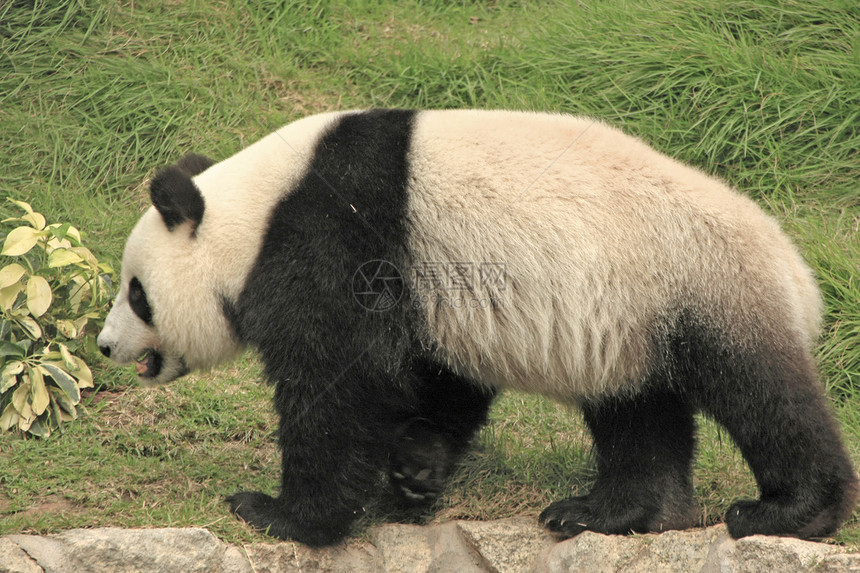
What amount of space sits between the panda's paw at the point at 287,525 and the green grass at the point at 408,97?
27.4 inches

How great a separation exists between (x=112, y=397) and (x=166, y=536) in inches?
63.4

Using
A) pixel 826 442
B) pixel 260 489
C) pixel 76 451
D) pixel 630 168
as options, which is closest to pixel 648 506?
pixel 826 442

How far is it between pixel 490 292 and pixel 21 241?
2407 mm

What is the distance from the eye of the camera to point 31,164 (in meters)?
6.17

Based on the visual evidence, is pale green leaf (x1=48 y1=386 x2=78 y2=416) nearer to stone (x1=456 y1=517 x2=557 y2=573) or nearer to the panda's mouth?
the panda's mouth

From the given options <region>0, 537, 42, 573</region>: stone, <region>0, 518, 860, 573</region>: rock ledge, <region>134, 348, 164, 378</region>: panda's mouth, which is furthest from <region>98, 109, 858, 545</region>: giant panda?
<region>0, 537, 42, 573</region>: stone

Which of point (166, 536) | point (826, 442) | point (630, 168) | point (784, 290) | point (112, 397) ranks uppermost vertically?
point (630, 168)

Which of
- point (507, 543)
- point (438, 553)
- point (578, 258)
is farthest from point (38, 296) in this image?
point (578, 258)

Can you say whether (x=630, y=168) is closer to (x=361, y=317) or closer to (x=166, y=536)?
(x=361, y=317)

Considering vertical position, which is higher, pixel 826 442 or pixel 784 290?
pixel 784 290

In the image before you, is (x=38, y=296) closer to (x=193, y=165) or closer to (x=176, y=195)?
(x=193, y=165)

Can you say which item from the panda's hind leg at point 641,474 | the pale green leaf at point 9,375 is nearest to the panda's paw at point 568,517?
the panda's hind leg at point 641,474

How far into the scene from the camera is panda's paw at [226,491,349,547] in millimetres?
3662

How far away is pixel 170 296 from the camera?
3.72 meters
